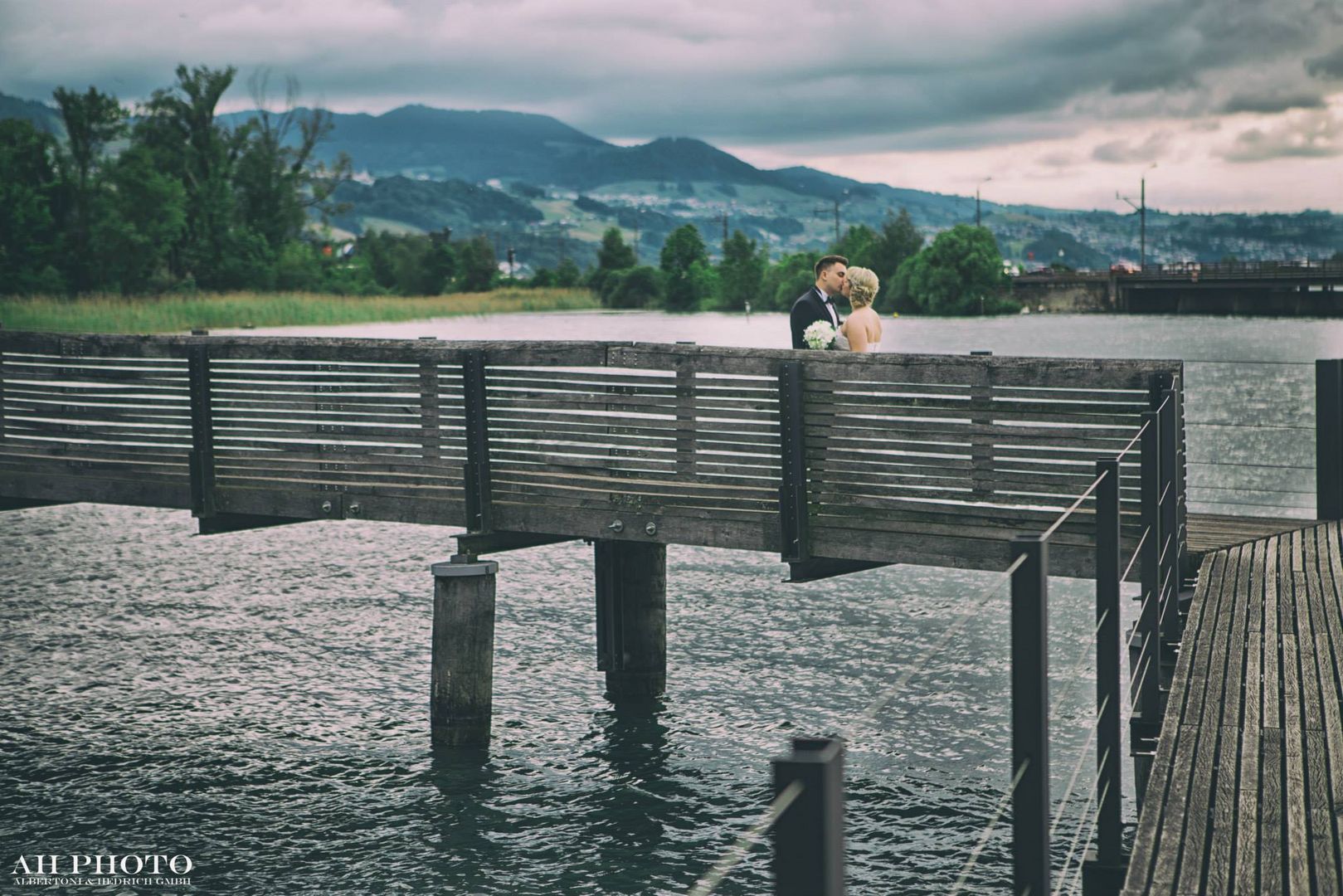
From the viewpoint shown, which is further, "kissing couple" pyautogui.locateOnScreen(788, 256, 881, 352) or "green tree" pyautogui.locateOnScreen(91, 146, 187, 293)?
"green tree" pyautogui.locateOnScreen(91, 146, 187, 293)

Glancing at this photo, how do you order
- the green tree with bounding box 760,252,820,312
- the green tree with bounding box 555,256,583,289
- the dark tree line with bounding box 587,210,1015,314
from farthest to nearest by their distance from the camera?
the green tree with bounding box 555,256,583,289
the green tree with bounding box 760,252,820,312
the dark tree line with bounding box 587,210,1015,314

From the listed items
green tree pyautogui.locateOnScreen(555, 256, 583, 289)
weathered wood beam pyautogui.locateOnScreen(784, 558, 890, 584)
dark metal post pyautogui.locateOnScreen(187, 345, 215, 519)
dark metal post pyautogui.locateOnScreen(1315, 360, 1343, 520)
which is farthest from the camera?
green tree pyautogui.locateOnScreen(555, 256, 583, 289)

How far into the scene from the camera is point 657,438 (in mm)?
12633

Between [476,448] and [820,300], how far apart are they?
3447 millimetres

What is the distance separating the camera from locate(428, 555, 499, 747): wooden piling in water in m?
13.4

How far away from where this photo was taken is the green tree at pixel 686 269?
177875 mm

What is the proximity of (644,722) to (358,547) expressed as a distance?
14.5 meters

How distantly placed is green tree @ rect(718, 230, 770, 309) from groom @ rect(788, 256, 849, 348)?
537 feet

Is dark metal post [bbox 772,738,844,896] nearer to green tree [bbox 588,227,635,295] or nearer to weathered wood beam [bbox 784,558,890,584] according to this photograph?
weathered wood beam [bbox 784,558,890,584]

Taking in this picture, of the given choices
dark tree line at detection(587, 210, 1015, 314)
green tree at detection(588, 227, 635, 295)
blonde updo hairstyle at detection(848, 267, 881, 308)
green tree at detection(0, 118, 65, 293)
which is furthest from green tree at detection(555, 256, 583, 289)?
blonde updo hairstyle at detection(848, 267, 881, 308)

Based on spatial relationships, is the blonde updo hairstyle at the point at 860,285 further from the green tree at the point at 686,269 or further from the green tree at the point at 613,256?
the green tree at the point at 613,256

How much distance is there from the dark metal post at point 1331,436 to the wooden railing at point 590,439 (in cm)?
354

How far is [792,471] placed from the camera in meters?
11.8

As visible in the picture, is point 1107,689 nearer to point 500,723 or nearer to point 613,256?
point 500,723
